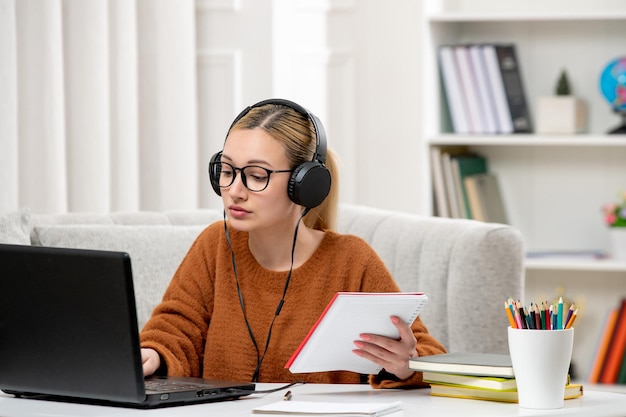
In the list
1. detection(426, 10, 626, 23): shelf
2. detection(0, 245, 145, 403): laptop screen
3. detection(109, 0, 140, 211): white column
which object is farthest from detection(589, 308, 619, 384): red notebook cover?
detection(0, 245, 145, 403): laptop screen

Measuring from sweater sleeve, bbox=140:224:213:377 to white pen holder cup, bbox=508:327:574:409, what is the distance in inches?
21.5

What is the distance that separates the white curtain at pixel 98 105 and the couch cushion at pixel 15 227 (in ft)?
0.96

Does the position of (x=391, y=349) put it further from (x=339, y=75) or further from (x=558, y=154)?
(x=558, y=154)

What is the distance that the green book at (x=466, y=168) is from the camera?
3379 millimetres

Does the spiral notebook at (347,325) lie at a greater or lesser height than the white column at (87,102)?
lesser

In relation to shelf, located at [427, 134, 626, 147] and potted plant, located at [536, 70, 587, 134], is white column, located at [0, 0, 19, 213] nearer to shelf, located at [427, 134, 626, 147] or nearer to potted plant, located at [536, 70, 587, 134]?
shelf, located at [427, 134, 626, 147]

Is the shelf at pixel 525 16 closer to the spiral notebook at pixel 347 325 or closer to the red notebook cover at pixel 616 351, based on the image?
the red notebook cover at pixel 616 351

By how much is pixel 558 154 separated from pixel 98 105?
1611mm

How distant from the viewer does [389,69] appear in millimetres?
3354

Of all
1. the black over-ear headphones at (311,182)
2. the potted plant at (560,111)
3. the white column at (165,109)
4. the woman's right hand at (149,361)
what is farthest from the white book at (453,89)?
the woman's right hand at (149,361)

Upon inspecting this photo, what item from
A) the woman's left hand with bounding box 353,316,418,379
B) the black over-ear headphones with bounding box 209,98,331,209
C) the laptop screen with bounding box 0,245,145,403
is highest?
the black over-ear headphones with bounding box 209,98,331,209

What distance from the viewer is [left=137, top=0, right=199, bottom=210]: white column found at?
9.68 ft

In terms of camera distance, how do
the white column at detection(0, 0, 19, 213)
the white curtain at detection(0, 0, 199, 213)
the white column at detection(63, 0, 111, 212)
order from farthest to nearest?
1. the white column at detection(63, 0, 111, 212)
2. the white curtain at detection(0, 0, 199, 213)
3. the white column at detection(0, 0, 19, 213)

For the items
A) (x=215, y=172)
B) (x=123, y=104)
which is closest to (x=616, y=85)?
(x=123, y=104)
